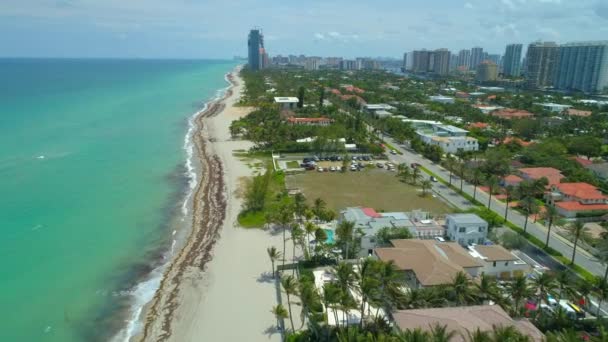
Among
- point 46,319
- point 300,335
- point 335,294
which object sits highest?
point 335,294

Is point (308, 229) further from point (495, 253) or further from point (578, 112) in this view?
point (578, 112)

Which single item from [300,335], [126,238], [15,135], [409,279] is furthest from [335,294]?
[15,135]

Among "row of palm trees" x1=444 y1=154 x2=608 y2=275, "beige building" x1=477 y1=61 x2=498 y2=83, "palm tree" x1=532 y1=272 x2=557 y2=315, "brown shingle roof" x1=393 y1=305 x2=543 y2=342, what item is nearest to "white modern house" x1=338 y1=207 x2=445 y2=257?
"row of palm trees" x1=444 y1=154 x2=608 y2=275

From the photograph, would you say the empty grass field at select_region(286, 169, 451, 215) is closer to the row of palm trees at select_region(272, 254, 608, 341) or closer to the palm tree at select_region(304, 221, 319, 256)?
the palm tree at select_region(304, 221, 319, 256)

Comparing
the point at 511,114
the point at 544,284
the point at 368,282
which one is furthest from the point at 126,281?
the point at 511,114

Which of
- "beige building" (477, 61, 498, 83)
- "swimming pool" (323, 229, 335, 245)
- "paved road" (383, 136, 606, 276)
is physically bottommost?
"paved road" (383, 136, 606, 276)

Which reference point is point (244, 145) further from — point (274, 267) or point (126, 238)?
point (274, 267)
